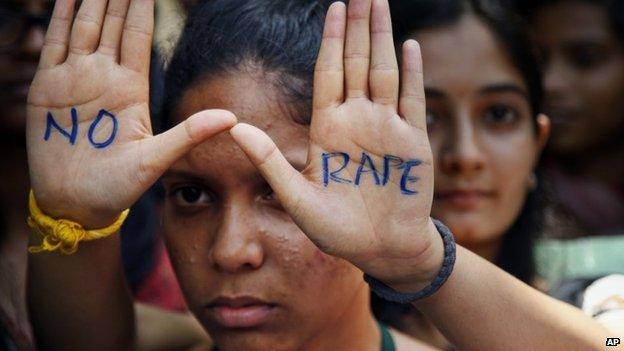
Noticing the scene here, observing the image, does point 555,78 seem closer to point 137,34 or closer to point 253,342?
point 253,342

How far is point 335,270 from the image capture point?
86.5 inches

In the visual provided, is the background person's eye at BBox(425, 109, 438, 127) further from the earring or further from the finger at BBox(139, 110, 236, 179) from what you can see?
the finger at BBox(139, 110, 236, 179)

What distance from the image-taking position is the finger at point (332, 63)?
6.36ft

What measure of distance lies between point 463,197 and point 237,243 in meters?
1.23

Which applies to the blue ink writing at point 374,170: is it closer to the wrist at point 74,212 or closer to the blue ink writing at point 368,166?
the blue ink writing at point 368,166

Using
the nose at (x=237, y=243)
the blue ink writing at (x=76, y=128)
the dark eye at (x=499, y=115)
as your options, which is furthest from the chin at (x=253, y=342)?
the dark eye at (x=499, y=115)

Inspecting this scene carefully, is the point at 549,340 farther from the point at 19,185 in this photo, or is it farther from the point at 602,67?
the point at 602,67

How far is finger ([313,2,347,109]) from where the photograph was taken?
6.36 ft

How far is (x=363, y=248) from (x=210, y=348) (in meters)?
0.77

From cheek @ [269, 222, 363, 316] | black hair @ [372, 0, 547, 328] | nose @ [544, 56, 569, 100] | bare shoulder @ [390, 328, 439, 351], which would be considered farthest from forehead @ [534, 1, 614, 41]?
cheek @ [269, 222, 363, 316]

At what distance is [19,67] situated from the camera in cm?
310

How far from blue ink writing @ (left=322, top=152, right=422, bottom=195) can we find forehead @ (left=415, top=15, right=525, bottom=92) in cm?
120

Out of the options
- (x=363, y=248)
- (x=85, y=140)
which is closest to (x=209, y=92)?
(x=85, y=140)

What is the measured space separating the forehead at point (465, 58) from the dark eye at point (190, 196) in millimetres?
1105
